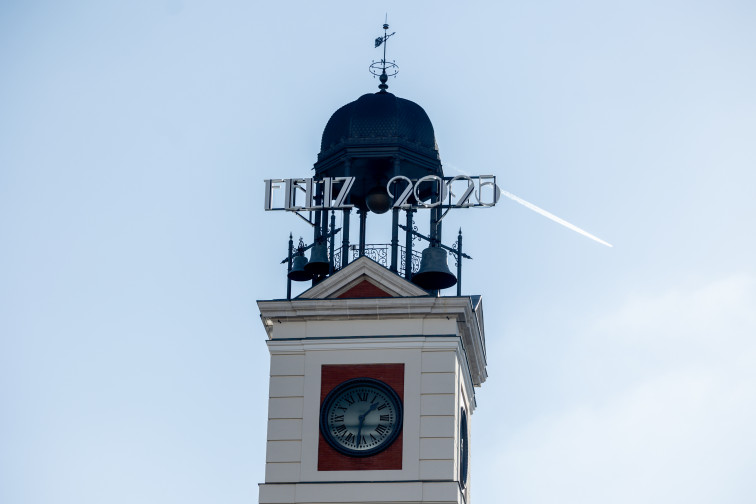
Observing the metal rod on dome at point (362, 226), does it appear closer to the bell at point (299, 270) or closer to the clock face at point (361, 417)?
the bell at point (299, 270)

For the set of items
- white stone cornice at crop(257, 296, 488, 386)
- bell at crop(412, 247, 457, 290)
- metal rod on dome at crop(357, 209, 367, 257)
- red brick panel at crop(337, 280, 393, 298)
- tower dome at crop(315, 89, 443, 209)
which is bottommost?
white stone cornice at crop(257, 296, 488, 386)

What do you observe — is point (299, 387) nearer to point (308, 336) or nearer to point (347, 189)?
point (308, 336)

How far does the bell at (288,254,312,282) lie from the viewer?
55500mm

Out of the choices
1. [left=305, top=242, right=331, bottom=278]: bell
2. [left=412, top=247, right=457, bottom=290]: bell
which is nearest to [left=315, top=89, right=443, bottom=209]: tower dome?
[left=305, top=242, right=331, bottom=278]: bell

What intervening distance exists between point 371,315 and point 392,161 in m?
4.60

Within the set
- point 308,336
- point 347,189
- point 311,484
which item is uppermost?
point 347,189

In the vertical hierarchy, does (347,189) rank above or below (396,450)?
above

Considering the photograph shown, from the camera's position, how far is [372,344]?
5384 centimetres

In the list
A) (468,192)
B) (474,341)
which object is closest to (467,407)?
(474,341)

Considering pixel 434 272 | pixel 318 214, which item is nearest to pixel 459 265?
pixel 434 272

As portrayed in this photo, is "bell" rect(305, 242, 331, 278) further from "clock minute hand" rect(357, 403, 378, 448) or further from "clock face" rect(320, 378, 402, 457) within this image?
"clock minute hand" rect(357, 403, 378, 448)

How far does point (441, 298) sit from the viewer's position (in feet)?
176

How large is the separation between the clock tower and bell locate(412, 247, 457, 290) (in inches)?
1.4

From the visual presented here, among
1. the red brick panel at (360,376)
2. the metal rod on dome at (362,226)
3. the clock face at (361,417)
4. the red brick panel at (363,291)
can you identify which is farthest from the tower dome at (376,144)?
the clock face at (361,417)
